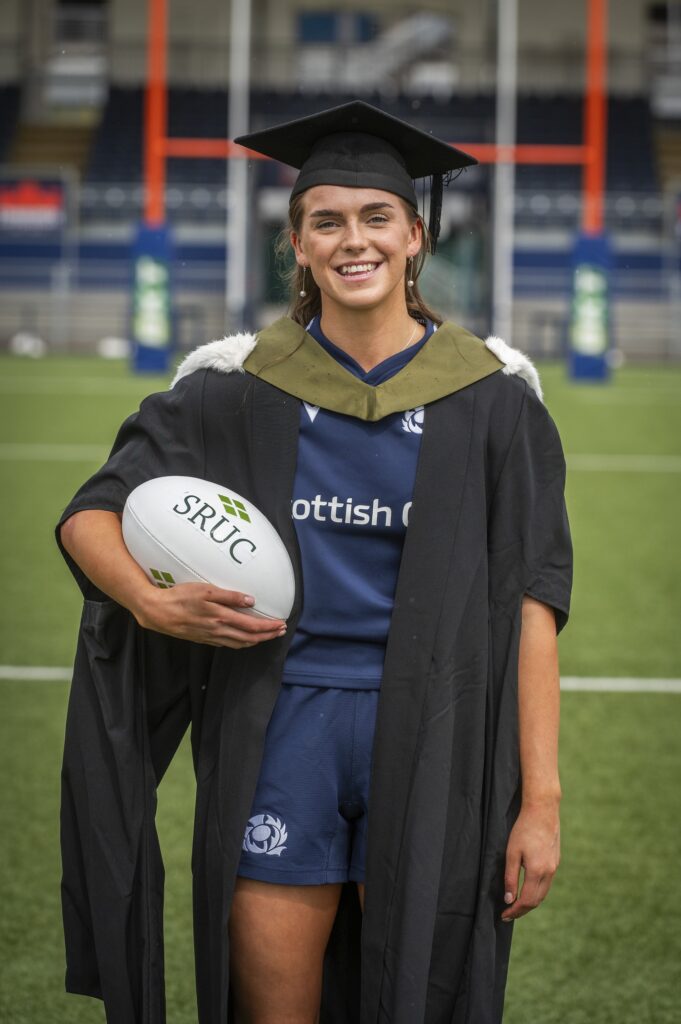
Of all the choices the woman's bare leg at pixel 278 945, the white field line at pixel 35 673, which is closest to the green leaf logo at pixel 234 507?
the woman's bare leg at pixel 278 945

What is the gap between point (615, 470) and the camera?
33.1 ft

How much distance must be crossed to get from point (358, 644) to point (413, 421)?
293 mm

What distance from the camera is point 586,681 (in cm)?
495

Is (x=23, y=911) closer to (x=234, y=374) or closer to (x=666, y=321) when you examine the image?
(x=234, y=374)

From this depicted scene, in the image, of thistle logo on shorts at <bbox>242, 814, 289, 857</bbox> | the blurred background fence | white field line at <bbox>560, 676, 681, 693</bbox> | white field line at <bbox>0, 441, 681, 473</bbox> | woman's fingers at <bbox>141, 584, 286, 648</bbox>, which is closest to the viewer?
woman's fingers at <bbox>141, 584, 286, 648</bbox>

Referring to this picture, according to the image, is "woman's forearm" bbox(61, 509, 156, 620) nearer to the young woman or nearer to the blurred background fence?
the young woman

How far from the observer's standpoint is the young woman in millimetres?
1874

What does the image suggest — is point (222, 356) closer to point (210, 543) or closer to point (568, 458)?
point (210, 543)

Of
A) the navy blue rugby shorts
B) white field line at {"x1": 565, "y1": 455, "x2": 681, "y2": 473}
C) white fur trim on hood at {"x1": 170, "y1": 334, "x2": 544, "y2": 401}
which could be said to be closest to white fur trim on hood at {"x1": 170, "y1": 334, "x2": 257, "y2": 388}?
white fur trim on hood at {"x1": 170, "y1": 334, "x2": 544, "y2": 401}

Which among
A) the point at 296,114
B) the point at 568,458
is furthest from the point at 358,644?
the point at 296,114

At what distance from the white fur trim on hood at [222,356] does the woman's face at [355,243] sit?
136 millimetres

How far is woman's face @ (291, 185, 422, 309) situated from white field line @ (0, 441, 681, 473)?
25.9 ft

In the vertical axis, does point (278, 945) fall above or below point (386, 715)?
below

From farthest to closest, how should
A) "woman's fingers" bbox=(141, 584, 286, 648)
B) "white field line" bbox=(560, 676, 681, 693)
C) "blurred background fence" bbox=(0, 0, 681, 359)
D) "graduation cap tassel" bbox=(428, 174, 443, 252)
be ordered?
"blurred background fence" bbox=(0, 0, 681, 359) < "white field line" bbox=(560, 676, 681, 693) < "graduation cap tassel" bbox=(428, 174, 443, 252) < "woman's fingers" bbox=(141, 584, 286, 648)
